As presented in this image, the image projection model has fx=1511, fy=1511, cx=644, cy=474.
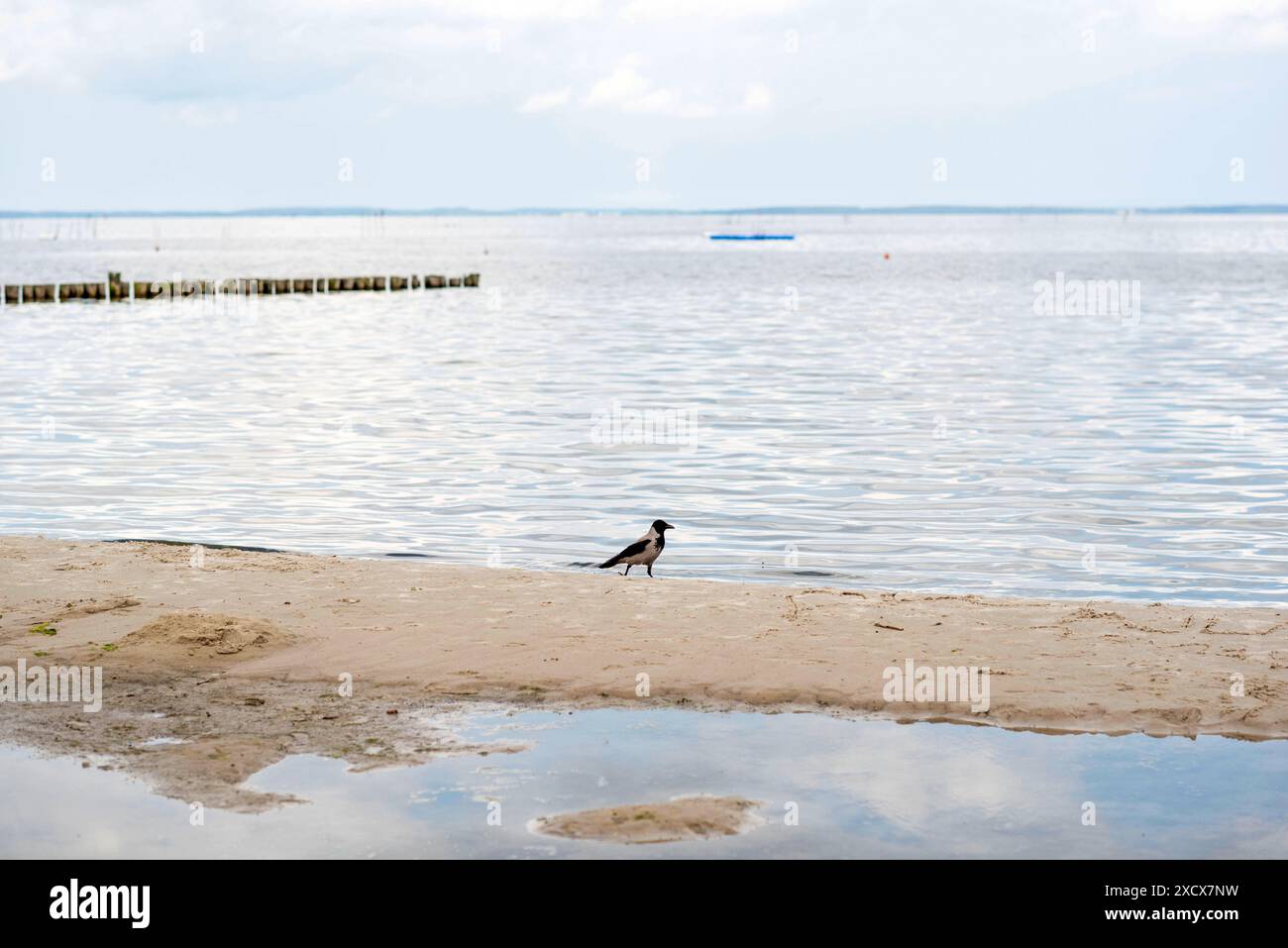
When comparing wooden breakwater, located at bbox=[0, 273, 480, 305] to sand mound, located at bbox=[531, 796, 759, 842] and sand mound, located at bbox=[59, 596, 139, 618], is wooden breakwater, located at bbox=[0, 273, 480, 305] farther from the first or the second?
sand mound, located at bbox=[531, 796, 759, 842]

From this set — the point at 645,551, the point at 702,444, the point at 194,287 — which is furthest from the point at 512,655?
the point at 194,287

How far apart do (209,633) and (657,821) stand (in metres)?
5.49

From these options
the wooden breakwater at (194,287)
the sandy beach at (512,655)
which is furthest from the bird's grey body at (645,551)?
the wooden breakwater at (194,287)

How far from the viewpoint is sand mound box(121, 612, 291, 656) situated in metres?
12.4

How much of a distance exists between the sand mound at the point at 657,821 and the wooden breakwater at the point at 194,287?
262 ft

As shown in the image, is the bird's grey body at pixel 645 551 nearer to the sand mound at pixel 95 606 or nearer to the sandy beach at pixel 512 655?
the sandy beach at pixel 512 655

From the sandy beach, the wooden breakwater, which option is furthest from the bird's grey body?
the wooden breakwater

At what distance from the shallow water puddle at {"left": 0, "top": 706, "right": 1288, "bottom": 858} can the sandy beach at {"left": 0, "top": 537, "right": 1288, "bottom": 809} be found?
0.35 m

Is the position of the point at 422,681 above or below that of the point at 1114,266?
below

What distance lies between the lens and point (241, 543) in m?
19.3

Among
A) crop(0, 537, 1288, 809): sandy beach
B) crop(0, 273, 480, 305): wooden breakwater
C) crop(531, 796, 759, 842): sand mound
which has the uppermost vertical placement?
crop(0, 273, 480, 305): wooden breakwater

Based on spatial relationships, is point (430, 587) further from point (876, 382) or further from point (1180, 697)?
point (876, 382)

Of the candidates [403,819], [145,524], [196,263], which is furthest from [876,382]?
[196,263]

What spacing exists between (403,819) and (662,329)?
183ft
